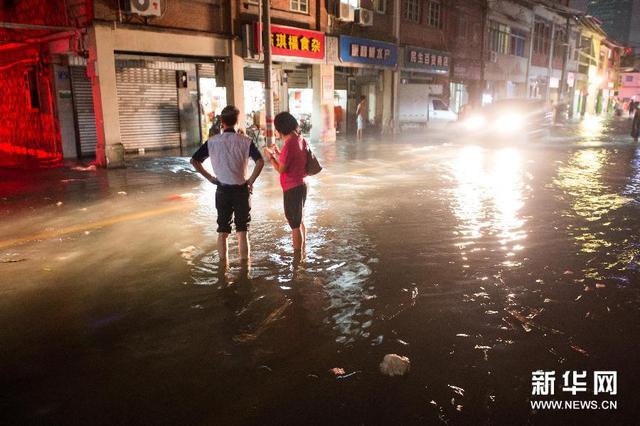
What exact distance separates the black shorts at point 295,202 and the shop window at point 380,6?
67.3ft

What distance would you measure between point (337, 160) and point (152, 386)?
13021mm

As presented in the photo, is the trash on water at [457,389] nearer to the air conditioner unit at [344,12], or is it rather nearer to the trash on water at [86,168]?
the trash on water at [86,168]

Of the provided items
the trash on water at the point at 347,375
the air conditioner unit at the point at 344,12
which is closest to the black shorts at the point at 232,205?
the trash on water at the point at 347,375

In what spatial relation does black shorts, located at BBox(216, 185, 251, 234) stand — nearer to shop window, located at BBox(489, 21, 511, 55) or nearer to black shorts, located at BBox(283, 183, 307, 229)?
black shorts, located at BBox(283, 183, 307, 229)

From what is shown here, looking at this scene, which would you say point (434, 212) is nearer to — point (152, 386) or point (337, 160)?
point (152, 386)

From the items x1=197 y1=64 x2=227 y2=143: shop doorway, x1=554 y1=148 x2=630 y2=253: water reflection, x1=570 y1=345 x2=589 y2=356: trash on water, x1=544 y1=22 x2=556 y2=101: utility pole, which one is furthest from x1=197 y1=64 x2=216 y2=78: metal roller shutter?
x1=544 y1=22 x2=556 y2=101: utility pole

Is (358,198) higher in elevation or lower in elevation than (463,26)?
lower

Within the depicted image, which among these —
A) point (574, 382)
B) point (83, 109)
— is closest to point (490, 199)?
point (574, 382)

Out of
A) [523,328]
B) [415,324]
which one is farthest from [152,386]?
[523,328]

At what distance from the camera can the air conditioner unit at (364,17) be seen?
21.5m

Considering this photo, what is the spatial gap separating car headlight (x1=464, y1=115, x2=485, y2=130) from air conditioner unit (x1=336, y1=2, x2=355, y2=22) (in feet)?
25.9

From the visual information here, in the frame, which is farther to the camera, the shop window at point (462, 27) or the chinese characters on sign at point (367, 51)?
the shop window at point (462, 27)

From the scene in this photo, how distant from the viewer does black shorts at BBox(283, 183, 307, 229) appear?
604 cm

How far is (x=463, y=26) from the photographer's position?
31438mm
